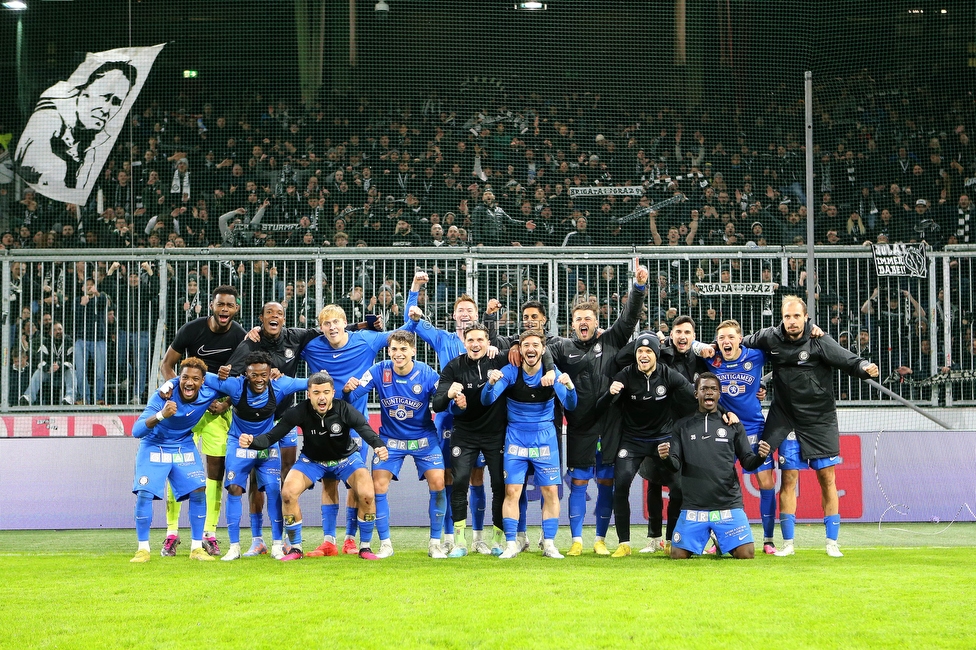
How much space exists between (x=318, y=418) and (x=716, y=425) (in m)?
3.31

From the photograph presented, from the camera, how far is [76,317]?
12.0 m

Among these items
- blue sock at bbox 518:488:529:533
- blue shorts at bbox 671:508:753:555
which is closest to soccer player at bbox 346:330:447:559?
blue sock at bbox 518:488:529:533

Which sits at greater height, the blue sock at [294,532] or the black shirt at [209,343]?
the black shirt at [209,343]

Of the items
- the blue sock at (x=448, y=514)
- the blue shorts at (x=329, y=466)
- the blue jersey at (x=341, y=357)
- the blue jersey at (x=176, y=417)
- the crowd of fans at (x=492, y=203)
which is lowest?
the blue sock at (x=448, y=514)

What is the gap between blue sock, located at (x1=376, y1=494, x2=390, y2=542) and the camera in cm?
825

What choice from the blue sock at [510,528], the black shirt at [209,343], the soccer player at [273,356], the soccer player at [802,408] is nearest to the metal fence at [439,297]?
the black shirt at [209,343]

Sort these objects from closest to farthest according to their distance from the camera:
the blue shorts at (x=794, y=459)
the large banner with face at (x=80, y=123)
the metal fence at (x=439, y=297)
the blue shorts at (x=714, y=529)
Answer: the blue shorts at (x=714, y=529)
the blue shorts at (x=794, y=459)
the metal fence at (x=439, y=297)
the large banner with face at (x=80, y=123)

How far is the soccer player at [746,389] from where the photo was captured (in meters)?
8.72

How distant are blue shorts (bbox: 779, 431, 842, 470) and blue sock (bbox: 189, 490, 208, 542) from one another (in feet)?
16.5

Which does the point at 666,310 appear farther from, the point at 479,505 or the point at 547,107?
the point at 547,107

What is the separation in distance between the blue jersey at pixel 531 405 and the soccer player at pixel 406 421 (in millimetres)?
607

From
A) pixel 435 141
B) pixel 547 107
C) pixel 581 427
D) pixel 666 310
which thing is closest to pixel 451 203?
pixel 435 141

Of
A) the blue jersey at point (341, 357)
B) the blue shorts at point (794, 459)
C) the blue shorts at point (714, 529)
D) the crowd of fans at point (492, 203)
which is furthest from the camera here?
the crowd of fans at point (492, 203)

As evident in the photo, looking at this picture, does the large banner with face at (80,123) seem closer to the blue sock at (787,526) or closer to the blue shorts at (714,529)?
the blue shorts at (714,529)
